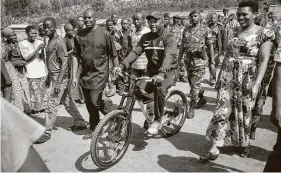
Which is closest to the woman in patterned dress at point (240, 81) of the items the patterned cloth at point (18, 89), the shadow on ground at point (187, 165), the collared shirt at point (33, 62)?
the shadow on ground at point (187, 165)

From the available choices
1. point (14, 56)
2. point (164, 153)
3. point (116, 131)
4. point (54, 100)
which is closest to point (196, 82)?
point (164, 153)

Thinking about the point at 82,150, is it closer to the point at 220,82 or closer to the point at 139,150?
the point at 139,150

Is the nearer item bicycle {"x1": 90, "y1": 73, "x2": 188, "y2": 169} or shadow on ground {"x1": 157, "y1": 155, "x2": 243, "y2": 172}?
bicycle {"x1": 90, "y1": 73, "x2": 188, "y2": 169}

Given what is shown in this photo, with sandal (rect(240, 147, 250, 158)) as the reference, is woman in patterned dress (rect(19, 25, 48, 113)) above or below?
above

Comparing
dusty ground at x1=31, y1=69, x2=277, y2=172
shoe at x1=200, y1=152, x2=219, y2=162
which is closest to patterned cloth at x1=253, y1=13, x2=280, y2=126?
dusty ground at x1=31, y1=69, x2=277, y2=172

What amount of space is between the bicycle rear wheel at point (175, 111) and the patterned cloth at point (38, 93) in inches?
116

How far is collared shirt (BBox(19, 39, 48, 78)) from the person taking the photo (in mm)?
6867

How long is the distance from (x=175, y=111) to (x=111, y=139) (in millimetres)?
1638

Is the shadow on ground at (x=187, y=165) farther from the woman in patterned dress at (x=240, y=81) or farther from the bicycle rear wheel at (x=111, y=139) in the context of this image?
the bicycle rear wheel at (x=111, y=139)

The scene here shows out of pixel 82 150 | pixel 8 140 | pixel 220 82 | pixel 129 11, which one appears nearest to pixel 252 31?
pixel 220 82

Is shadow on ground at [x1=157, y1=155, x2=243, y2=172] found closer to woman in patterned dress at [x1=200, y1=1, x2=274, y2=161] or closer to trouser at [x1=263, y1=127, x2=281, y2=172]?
woman in patterned dress at [x1=200, y1=1, x2=274, y2=161]

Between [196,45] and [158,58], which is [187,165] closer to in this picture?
[158,58]

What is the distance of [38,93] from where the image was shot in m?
7.28

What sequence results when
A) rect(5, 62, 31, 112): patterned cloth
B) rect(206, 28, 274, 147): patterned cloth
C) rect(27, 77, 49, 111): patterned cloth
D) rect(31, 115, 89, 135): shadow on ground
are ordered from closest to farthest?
rect(206, 28, 274, 147): patterned cloth
rect(31, 115, 89, 135): shadow on ground
rect(5, 62, 31, 112): patterned cloth
rect(27, 77, 49, 111): patterned cloth
